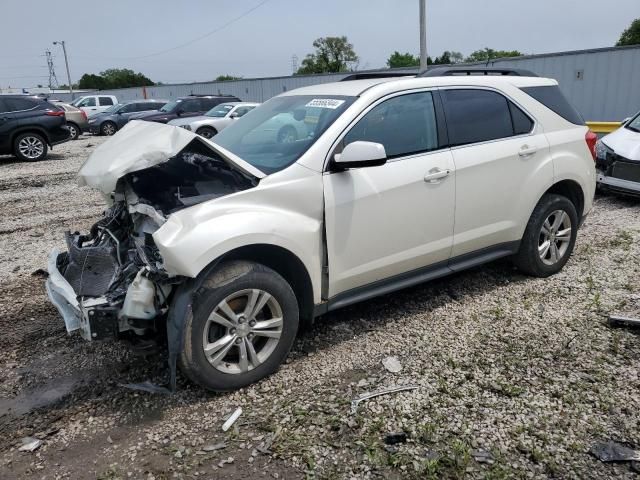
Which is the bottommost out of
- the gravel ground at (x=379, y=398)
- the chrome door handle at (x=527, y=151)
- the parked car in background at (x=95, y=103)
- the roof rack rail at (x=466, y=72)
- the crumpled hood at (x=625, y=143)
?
the gravel ground at (x=379, y=398)

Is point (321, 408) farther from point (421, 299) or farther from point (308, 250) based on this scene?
point (421, 299)

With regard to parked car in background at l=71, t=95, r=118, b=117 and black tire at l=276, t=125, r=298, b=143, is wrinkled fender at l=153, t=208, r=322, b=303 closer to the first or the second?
black tire at l=276, t=125, r=298, b=143

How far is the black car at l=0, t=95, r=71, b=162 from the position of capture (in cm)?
1312

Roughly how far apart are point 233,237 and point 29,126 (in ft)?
41.7

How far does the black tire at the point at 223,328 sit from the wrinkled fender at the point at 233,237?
0.15 metres

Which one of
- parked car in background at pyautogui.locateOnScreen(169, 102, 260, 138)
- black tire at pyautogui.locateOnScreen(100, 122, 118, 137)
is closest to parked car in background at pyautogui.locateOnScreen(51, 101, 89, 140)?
black tire at pyautogui.locateOnScreen(100, 122, 118, 137)

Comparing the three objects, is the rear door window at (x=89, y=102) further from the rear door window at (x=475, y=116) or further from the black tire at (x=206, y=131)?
the rear door window at (x=475, y=116)

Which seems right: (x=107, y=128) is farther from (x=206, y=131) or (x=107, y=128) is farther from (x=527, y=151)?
(x=527, y=151)

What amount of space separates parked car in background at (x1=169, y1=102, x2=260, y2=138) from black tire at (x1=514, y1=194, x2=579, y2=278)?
13275 mm

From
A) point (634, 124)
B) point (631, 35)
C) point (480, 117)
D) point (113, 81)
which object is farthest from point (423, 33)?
point (113, 81)

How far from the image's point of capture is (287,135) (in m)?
3.89

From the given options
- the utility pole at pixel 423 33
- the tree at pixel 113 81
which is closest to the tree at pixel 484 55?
the utility pole at pixel 423 33

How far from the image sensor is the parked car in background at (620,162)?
294 inches

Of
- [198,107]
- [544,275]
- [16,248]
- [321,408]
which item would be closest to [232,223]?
[321,408]
